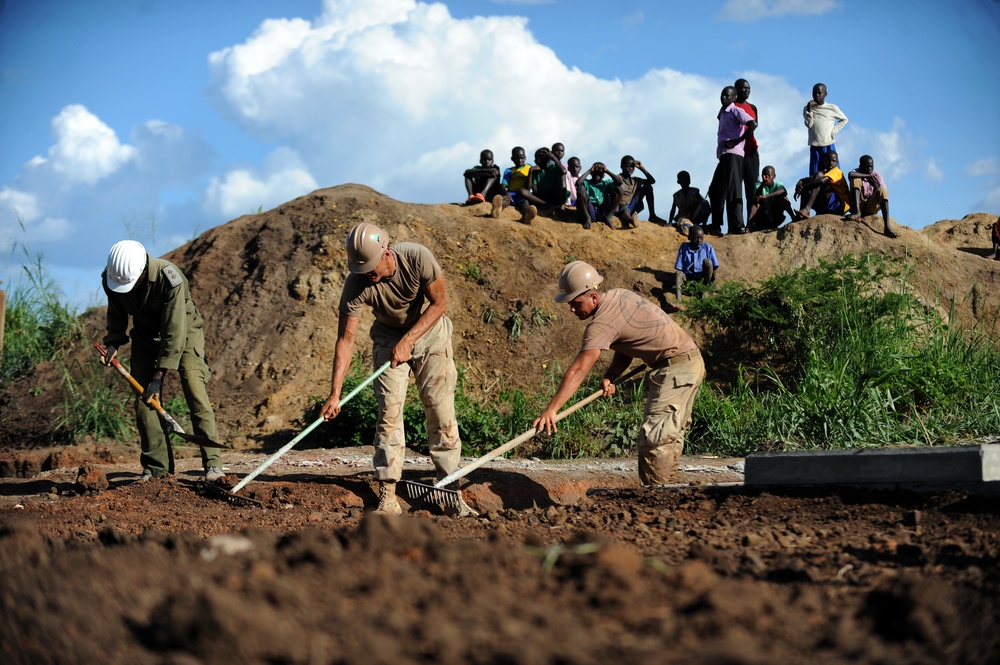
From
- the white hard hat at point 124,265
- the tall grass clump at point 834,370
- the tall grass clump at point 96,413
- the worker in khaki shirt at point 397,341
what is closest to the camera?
the worker in khaki shirt at point 397,341

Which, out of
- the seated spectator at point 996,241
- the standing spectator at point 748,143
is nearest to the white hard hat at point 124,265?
the standing spectator at point 748,143

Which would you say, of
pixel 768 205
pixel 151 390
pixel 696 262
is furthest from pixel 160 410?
pixel 768 205

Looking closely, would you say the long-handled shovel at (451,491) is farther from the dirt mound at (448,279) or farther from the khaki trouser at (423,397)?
the dirt mound at (448,279)

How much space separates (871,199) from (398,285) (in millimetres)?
10107

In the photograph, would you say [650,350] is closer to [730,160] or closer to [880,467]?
[880,467]

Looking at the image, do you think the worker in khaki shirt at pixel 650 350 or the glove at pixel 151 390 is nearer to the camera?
the worker in khaki shirt at pixel 650 350

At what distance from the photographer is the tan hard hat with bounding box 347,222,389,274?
564 cm

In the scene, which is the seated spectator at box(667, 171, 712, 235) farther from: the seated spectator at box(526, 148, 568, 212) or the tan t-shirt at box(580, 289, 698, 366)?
the tan t-shirt at box(580, 289, 698, 366)

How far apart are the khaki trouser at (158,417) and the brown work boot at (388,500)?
155cm

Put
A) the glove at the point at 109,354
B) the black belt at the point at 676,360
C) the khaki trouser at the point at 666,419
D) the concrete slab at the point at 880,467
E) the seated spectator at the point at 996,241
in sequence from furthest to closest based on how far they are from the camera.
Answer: the seated spectator at the point at 996,241 < the glove at the point at 109,354 < the black belt at the point at 676,360 < the khaki trouser at the point at 666,419 < the concrete slab at the point at 880,467

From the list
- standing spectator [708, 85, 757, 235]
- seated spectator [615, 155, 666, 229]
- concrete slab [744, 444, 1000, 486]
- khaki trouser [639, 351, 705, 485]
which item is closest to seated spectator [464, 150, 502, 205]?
seated spectator [615, 155, 666, 229]

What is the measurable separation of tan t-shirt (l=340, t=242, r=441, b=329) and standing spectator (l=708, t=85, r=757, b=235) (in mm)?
8111

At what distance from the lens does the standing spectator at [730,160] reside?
12.8 metres

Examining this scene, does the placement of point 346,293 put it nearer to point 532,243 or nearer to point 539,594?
point 539,594
